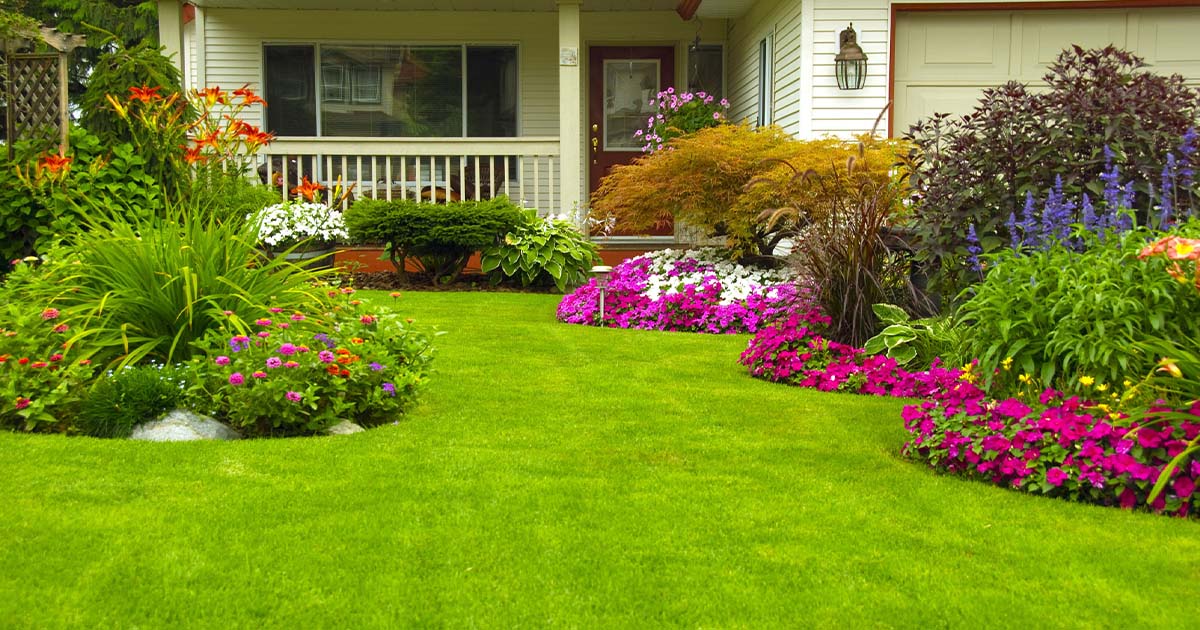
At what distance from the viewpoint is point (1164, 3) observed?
11289 mm

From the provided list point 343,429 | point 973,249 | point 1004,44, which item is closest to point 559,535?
point 343,429

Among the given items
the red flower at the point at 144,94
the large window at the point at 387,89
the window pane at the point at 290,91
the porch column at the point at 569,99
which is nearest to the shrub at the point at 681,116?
the porch column at the point at 569,99

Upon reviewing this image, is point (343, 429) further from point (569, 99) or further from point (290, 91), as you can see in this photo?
point (290, 91)

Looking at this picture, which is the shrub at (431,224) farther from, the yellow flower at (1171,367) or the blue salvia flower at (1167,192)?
the yellow flower at (1171,367)

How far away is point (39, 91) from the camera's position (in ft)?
30.3

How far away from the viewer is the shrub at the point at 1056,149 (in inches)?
224

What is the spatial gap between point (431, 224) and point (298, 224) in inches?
49.6

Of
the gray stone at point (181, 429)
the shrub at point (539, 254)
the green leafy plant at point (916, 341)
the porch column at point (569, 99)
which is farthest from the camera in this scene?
the porch column at point (569, 99)

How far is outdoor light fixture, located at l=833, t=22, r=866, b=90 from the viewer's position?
35.5 feet

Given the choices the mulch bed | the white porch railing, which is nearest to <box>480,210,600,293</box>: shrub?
the mulch bed

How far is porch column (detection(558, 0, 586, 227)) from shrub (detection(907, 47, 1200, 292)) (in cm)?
630

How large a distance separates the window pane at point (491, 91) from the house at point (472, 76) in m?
0.02

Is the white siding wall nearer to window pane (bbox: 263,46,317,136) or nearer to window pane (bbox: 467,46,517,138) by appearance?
window pane (bbox: 467,46,517,138)

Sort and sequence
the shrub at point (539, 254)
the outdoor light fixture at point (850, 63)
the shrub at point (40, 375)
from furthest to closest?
the shrub at point (539, 254) < the outdoor light fixture at point (850, 63) < the shrub at point (40, 375)
